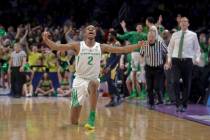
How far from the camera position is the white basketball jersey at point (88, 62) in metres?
8.63

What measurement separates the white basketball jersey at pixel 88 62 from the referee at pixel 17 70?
7037 millimetres

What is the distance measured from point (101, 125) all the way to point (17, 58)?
6909 mm

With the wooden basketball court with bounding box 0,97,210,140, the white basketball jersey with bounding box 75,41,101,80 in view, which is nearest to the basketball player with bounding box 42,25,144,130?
the white basketball jersey with bounding box 75,41,101,80

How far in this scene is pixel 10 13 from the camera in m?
21.4

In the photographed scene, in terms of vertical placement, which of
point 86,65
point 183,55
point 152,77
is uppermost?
point 183,55

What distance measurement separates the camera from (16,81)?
15.4 m

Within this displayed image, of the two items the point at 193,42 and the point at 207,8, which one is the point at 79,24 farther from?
the point at 193,42

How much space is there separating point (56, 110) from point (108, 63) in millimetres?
1766

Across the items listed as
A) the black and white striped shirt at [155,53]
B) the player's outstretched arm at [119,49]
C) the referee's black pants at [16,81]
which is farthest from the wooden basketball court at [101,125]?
the referee's black pants at [16,81]

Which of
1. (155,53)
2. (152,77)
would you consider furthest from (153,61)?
(152,77)

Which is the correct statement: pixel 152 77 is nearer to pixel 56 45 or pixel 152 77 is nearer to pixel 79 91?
pixel 79 91

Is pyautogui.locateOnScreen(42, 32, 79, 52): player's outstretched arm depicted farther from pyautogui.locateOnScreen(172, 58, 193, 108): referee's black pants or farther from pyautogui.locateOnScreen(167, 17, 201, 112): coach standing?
pyautogui.locateOnScreen(172, 58, 193, 108): referee's black pants

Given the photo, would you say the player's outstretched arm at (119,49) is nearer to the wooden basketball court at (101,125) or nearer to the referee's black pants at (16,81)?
the wooden basketball court at (101,125)

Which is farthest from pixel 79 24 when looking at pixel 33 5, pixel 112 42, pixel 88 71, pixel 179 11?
pixel 88 71
